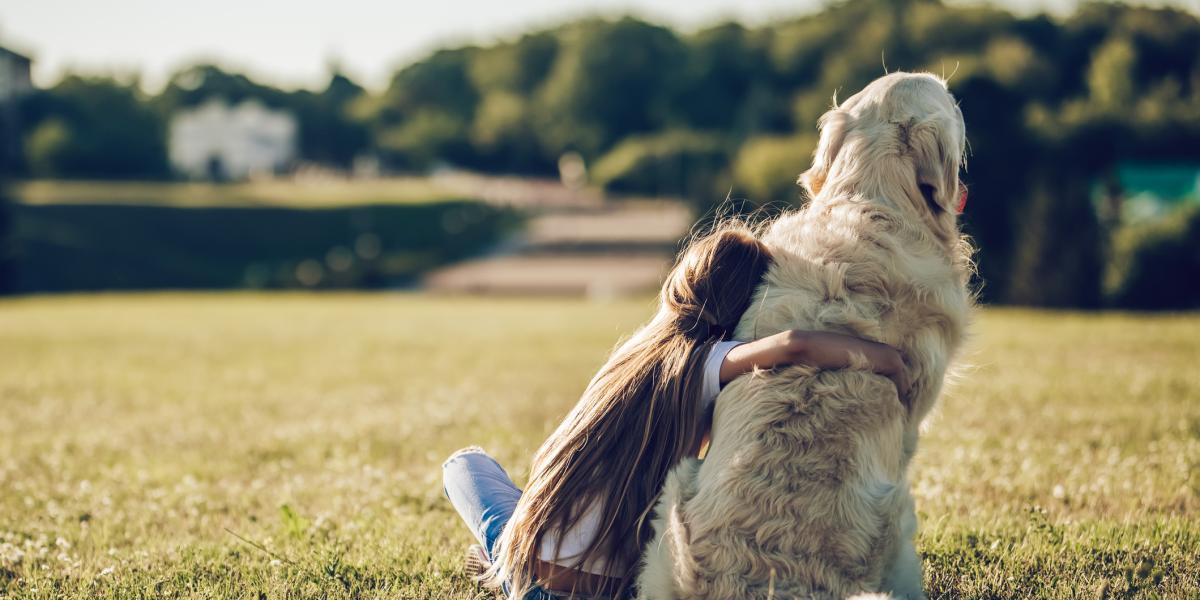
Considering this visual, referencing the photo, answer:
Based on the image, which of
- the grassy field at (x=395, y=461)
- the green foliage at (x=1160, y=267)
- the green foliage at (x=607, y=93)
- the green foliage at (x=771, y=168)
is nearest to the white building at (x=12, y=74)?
the green foliage at (x=771, y=168)

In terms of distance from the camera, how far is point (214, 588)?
3.72m

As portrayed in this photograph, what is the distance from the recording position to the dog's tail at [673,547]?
2.82 m

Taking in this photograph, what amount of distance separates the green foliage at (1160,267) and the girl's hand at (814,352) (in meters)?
22.2

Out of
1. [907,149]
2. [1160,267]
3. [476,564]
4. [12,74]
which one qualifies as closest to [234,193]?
[12,74]

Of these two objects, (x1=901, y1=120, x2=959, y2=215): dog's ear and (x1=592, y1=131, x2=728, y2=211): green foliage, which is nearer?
(x1=901, y1=120, x2=959, y2=215): dog's ear

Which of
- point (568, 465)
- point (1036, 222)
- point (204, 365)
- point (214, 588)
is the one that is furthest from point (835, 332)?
point (1036, 222)

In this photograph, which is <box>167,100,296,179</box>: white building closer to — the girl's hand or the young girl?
the young girl

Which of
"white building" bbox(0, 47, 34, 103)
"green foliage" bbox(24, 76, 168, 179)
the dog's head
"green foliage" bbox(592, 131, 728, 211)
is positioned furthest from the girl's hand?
"green foliage" bbox(592, 131, 728, 211)

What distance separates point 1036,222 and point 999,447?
17.0 metres

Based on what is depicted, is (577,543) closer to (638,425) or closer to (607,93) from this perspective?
(638,425)

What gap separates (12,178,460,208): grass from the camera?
161 feet

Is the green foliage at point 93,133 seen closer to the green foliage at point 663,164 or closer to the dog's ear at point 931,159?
the green foliage at point 663,164

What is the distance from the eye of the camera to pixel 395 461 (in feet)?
21.3

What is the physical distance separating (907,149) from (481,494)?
6.65 feet
